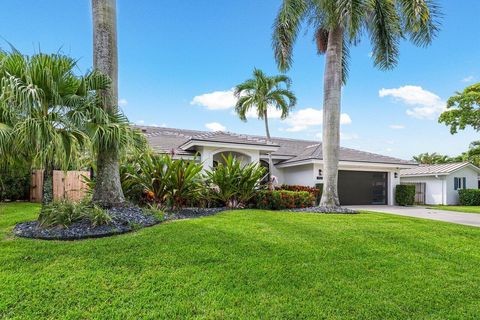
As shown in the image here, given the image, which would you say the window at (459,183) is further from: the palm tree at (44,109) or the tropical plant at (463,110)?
the palm tree at (44,109)

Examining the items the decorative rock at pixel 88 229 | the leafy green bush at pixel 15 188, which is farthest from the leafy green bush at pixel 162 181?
the leafy green bush at pixel 15 188

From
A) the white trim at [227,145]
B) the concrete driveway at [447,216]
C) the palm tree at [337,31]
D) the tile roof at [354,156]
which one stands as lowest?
the concrete driveway at [447,216]

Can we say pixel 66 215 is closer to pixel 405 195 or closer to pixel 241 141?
pixel 241 141

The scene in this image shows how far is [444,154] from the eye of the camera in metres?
50.4

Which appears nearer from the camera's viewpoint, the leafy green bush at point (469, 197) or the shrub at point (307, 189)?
the shrub at point (307, 189)

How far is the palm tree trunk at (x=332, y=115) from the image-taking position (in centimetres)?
1154

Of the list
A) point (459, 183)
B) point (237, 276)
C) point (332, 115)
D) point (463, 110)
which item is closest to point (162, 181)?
point (237, 276)

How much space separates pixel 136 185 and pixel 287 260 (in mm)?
6403

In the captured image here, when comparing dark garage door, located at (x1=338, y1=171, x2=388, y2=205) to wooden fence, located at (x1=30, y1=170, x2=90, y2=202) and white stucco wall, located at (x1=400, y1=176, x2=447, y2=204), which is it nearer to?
white stucco wall, located at (x1=400, y1=176, x2=447, y2=204)

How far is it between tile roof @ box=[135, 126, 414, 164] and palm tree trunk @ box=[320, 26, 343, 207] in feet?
17.1

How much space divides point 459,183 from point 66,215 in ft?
88.9

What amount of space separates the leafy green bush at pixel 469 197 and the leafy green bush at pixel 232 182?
19676 mm

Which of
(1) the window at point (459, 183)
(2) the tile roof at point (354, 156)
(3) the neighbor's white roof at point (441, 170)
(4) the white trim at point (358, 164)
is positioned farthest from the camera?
(1) the window at point (459, 183)

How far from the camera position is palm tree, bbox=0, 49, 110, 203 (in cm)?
546
